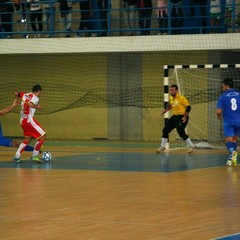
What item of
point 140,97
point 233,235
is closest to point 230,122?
point 233,235

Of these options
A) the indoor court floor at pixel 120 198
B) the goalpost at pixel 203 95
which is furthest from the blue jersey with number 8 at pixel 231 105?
the goalpost at pixel 203 95

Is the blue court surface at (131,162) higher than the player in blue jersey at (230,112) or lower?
lower

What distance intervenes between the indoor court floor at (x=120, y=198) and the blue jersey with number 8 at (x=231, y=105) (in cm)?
113

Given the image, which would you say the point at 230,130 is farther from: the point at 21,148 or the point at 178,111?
the point at 21,148

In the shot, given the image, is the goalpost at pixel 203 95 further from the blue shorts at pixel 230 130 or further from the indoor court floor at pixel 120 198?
the blue shorts at pixel 230 130

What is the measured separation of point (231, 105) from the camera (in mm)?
19375

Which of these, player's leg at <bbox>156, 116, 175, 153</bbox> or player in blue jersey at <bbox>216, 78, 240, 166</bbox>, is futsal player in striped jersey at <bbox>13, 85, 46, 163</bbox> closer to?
player in blue jersey at <bbox>216, 78, 240, 166</bbox>

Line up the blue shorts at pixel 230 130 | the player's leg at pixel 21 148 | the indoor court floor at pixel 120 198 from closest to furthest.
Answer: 1. the indoor court floor at pixel 120 198
2. the blue shorts at pixel 230 130
3. the player's leg at pixel 21 148

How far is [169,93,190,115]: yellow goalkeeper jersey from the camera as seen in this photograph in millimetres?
23766

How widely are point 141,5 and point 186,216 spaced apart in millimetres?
19384

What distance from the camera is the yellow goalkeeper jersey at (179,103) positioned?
78.0 ft

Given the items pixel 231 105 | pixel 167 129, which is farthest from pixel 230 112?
pixel 167 129

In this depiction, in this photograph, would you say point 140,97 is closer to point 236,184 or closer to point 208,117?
point 208,117

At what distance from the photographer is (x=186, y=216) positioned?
11.3 m
